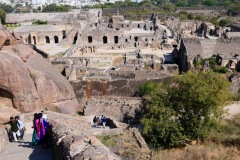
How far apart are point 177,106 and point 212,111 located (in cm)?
153

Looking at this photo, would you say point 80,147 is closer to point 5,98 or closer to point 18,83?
point 18,83

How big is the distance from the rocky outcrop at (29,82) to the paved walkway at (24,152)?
4.67 meters

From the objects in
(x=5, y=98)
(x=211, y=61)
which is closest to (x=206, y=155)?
(x=5, y=98)

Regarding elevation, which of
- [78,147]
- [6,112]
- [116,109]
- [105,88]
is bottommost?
[116,109]

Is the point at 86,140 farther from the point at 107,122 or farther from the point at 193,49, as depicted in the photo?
the point at 193,49

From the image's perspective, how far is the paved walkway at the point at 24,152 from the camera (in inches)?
294

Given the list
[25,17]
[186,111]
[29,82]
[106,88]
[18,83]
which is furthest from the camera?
[25,17]

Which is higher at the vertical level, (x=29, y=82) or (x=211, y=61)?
(x=29, y=82)

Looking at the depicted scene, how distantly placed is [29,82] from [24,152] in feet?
19.9

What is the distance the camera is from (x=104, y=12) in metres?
74.3

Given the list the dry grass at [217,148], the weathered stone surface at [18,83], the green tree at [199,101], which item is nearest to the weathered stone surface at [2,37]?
the weathered stone surface at [18,83]

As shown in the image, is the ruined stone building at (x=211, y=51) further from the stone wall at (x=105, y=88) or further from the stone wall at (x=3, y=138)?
the stone wall at (x=3, y=138)

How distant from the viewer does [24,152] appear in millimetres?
7824

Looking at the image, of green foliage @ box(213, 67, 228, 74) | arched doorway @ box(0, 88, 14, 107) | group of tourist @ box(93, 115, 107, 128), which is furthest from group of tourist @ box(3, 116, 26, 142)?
green foliage @ box(213, 67, 228, 74)
